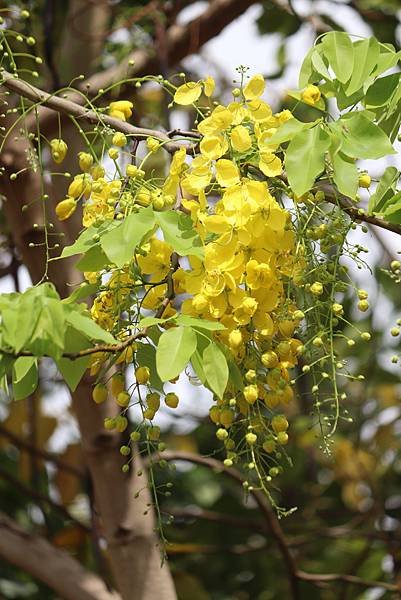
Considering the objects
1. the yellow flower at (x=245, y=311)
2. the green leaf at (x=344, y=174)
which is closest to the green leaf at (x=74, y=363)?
the yellow flower at (x=245, y=311)

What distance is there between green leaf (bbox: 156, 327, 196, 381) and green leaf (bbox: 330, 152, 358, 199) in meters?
0.16

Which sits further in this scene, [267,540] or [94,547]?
[267,540]

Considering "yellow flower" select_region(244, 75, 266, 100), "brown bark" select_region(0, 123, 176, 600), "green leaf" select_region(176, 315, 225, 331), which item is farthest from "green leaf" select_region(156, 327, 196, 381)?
"brown bark" select_region(0, 123, 176, 600)

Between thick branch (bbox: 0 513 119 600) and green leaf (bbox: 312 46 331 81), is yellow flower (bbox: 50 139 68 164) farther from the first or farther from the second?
thick branch (bbox: 0 513 119 600)

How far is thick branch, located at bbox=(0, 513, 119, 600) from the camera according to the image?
4.84 ft

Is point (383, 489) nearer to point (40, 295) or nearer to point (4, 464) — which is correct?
point (4, 464)

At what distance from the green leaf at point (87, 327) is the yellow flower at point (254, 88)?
0.77 ft

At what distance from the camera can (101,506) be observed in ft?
4.50

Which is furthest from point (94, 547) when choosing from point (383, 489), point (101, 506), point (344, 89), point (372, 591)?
point (344, 89)

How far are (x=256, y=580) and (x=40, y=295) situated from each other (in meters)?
1.53

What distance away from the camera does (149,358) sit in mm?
843

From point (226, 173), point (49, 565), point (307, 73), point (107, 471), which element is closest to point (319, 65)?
point (307, 73)

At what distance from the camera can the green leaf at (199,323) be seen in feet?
2.54

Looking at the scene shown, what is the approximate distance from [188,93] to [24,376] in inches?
10.8
